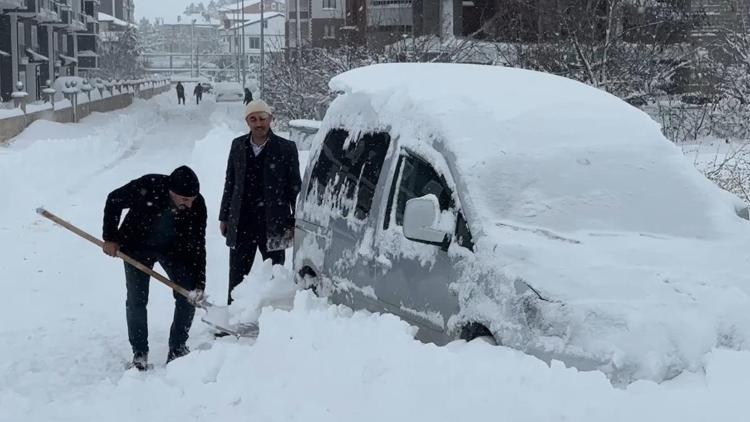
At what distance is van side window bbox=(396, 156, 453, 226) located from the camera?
5.22m

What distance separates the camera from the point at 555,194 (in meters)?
5.08

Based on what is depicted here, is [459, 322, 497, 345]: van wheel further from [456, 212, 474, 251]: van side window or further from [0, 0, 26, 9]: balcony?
[0, 0, 26, 9]: balcony

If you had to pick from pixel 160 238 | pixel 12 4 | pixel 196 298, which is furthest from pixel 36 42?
pixel 196 298

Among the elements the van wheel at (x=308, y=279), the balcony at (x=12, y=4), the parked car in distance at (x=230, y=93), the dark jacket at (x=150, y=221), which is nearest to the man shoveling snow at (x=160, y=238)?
the dark jacket at (x=150, y=221)

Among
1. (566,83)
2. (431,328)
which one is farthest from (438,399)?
(566,83)

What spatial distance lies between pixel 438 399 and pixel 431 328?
997 mm

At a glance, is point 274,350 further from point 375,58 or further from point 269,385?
point 375,58

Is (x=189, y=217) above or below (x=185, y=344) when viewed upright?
above

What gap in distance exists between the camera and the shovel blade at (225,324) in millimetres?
6770

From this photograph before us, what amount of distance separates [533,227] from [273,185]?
3.03 m

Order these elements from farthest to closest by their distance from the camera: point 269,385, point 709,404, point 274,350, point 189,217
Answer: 1. point 189,217
2. point 274,350
3. point 269,385
4. point 709,404

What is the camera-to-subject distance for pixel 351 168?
628 cm

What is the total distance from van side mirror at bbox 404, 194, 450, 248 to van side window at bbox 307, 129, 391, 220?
891mm

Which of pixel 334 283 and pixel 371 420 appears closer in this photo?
pixel 371 420
